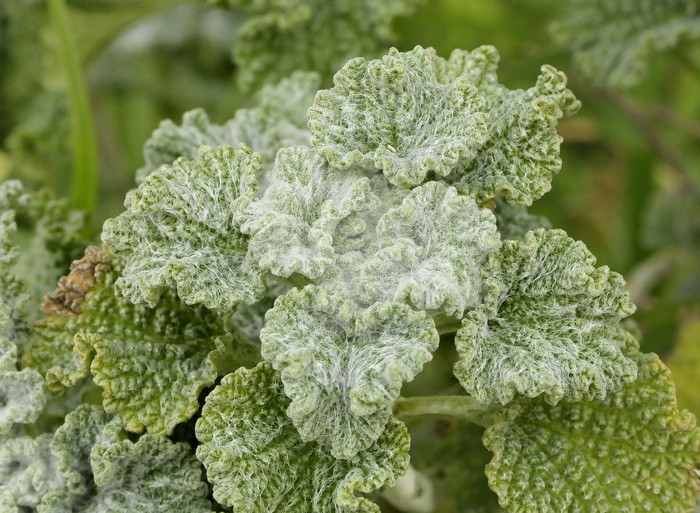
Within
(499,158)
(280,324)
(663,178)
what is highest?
(663,178)

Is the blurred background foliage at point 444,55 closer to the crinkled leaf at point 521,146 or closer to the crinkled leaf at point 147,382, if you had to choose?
the crinkled leaf at point 521,146

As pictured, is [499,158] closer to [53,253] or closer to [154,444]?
[154,444]

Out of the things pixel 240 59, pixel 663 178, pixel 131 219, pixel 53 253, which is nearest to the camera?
pixel 131 219

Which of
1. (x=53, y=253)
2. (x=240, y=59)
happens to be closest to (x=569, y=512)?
(x=53, y=253)

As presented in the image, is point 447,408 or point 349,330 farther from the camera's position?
point 447,408

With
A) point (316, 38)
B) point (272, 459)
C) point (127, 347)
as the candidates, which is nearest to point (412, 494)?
point (272, 459)

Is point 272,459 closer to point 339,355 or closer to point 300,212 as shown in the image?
point 339,355
